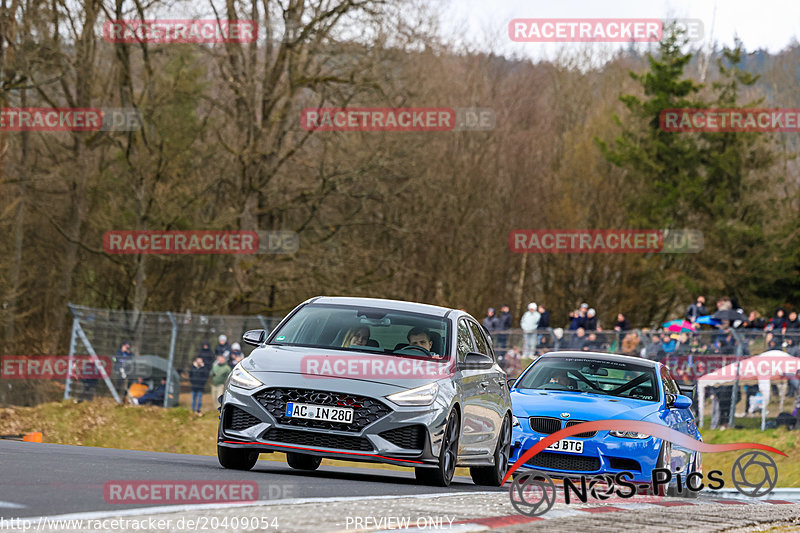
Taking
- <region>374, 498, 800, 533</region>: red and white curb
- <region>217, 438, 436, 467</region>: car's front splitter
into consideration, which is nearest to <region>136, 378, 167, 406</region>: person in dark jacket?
<region>217, 438, 436, 467</region>: car's front splitter

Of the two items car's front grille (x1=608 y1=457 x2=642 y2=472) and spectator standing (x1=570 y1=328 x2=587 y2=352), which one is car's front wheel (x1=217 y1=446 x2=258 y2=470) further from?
spectator standing (x1=570 y1=328 x2=587 y2=352)

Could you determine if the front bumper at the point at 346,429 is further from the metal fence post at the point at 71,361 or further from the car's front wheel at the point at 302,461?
the metal fence post at the point at 71,361

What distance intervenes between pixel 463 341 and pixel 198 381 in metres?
14.8

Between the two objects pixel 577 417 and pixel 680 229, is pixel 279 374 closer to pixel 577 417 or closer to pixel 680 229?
pixel 577 417

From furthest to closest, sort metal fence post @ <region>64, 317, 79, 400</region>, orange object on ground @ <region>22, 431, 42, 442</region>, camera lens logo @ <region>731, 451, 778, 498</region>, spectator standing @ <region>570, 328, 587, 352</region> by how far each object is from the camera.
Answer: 1. spectator standing @ <region>570, 328, 587, 352</region>
2. metal fence post @ <region>64, 317, 79, 400</region>
3. orange object on ground @ <region>22, 431, 42, 442</region>
4. camera lens logo @ <region>731, 451, 778, 498</region>

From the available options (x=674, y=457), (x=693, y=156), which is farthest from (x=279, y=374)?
(x=693, y=156)

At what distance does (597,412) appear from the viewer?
13.9 m

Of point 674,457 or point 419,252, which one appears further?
point 419,252

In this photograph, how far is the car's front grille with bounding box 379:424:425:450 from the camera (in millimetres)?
10812

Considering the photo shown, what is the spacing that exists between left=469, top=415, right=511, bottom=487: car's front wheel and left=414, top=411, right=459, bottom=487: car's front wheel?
1.61m

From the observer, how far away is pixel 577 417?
13.9 meters

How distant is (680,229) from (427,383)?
39125 millimetres

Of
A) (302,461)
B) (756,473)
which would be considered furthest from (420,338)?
(756,473)

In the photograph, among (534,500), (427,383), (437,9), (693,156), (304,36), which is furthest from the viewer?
(437,9)
